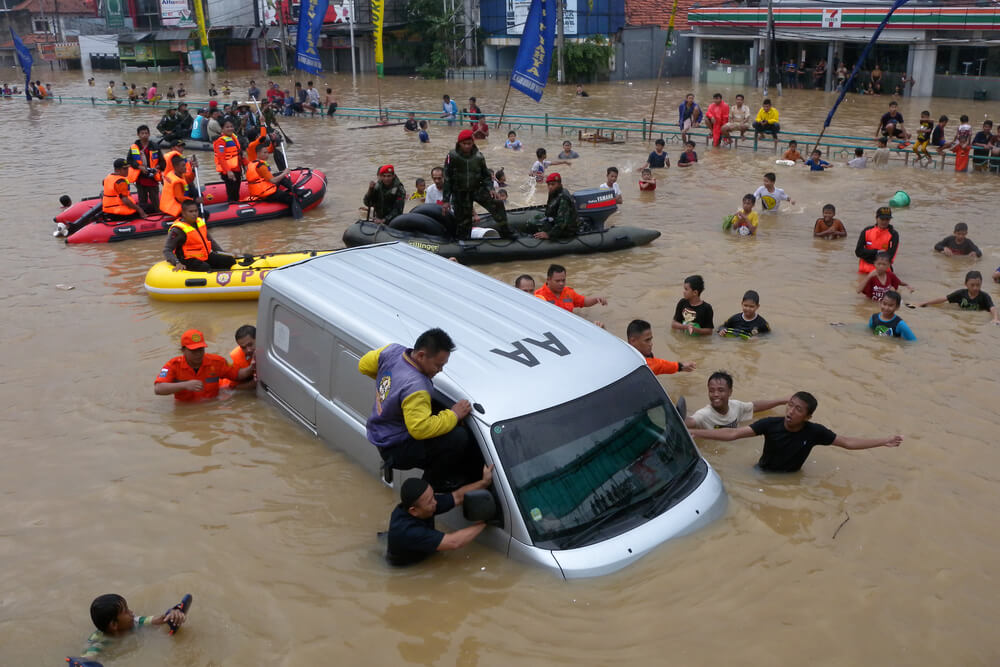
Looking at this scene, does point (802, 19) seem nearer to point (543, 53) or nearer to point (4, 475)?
point (543, 53)

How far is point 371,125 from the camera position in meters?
30.1

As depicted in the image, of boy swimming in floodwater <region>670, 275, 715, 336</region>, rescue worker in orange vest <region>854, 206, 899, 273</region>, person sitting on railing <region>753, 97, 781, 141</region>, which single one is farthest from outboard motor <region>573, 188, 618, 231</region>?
person sitting on railing <region>753, 97, 781, 141</region>

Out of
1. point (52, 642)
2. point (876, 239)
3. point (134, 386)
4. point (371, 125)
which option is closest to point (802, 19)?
point (371, 125)

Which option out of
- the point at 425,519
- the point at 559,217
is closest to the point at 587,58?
the point at 559,217

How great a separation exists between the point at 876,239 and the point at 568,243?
14.7 ft

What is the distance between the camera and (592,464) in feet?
18.1

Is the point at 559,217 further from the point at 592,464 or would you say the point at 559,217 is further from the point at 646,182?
the point at 592,464

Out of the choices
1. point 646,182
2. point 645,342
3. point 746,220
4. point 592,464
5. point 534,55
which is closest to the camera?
point 592,464

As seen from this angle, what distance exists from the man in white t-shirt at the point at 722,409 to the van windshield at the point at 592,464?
143 centimetres

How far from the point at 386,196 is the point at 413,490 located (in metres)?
9.71

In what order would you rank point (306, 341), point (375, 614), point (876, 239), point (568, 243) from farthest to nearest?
point (568, 243) < point (876, 239) < point (306, 341) < point (375, 614)

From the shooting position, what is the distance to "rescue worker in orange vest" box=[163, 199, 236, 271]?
11891 mm

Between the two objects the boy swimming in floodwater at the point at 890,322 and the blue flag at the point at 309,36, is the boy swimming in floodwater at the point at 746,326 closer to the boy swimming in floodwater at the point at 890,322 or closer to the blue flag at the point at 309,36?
the boy swimming in floodwater at the point at 890,322

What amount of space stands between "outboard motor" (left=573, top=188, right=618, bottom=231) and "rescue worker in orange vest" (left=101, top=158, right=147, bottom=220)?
8.06m
